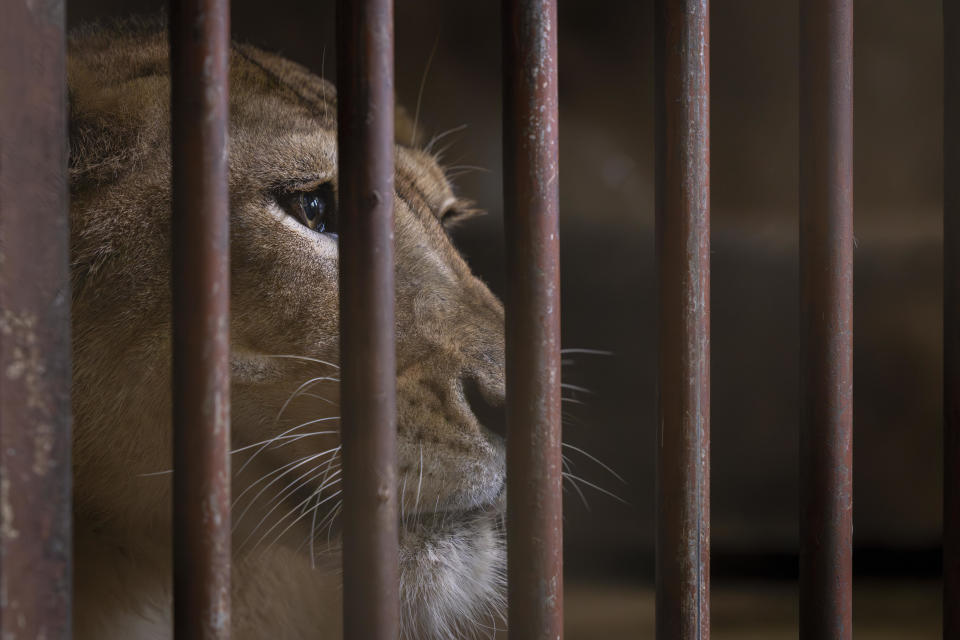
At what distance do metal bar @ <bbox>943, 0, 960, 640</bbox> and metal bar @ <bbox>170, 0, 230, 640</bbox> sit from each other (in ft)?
1.69

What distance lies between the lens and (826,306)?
600 millimetres

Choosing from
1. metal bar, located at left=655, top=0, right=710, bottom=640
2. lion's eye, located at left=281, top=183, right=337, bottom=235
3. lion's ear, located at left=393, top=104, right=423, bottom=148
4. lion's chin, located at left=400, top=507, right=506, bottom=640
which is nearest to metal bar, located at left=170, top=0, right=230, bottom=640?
metal bar, located at left=655, top=0, right=710, bottom=640

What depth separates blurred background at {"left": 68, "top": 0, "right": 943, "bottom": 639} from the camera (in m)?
1.67

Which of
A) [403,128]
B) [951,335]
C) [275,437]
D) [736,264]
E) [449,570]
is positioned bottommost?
[449,570]

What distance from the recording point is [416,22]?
5.78 feet

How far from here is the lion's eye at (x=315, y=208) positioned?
1076 millimetres

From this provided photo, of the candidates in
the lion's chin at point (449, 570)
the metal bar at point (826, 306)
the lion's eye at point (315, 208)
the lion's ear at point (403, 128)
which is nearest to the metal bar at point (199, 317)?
the metal bar at point (826, 306)

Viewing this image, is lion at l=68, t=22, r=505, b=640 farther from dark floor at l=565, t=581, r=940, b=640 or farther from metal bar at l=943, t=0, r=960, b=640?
dark floor at l=565, t=581, r=940, b=640

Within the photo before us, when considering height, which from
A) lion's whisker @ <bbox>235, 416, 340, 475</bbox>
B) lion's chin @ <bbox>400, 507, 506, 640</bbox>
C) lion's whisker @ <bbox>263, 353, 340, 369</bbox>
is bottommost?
lion's chin @ <bbox>400, 507, 506, 640</bbox>

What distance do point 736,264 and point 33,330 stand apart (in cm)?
157

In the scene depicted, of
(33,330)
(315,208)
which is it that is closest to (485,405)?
(315,208)

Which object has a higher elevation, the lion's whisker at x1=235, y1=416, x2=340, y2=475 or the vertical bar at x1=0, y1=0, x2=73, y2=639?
the vertical bar at x1=0, y1=0, x2=73, y2=639

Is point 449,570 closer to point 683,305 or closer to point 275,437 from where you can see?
point 275,437

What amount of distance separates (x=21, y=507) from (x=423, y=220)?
0.99 metres
